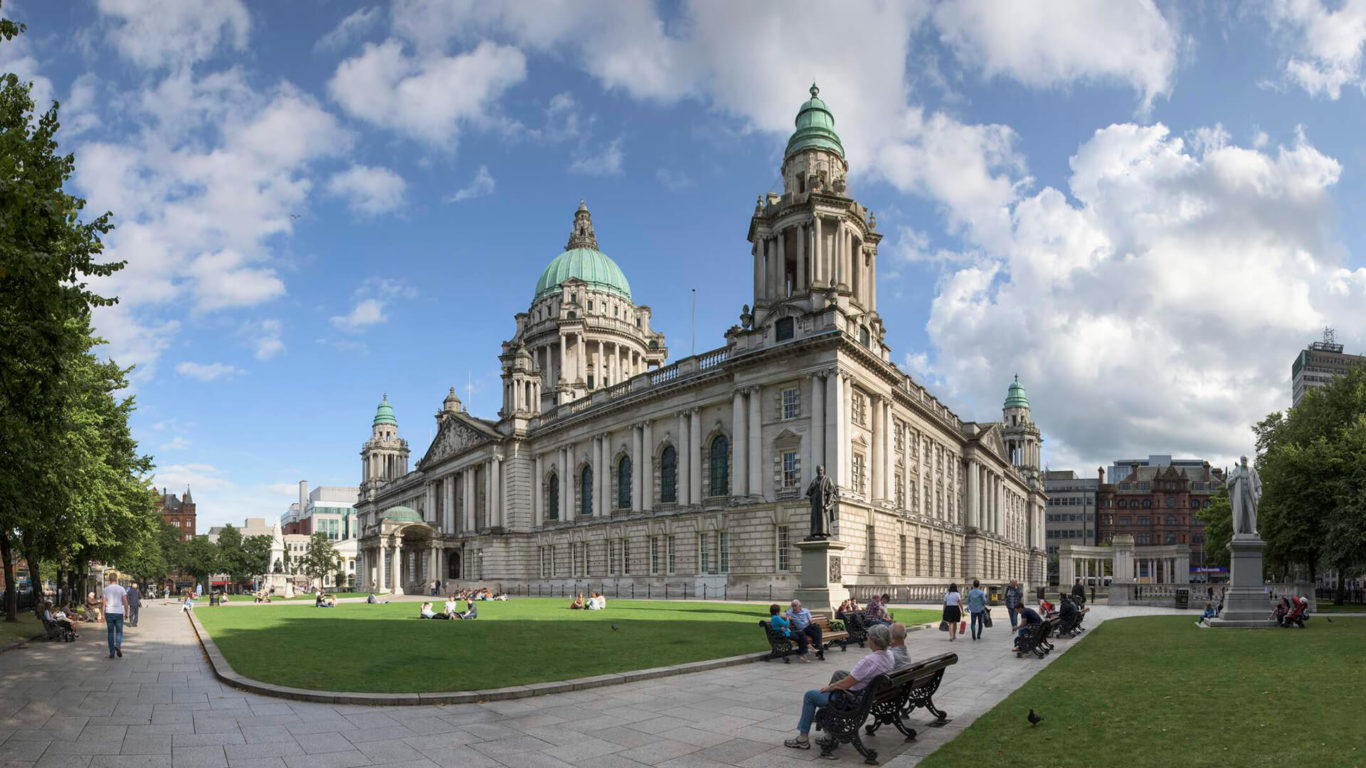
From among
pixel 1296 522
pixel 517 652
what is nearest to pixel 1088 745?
pixel 517 652

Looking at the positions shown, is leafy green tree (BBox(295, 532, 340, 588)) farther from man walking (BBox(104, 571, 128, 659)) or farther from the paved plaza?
the paved plaza

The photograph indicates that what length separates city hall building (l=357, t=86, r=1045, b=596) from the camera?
50.2 m

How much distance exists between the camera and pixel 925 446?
6731 cm

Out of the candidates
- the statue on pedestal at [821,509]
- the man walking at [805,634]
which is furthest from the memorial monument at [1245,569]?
the man walking at [805,634]

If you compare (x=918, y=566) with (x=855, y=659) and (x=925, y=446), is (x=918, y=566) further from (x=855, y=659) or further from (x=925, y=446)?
(x=855, y=659)

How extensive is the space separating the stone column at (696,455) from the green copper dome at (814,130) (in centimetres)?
1925

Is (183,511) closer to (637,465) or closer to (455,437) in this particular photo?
(455,437)

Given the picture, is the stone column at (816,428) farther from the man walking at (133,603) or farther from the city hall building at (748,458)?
the man walking at (133,603)

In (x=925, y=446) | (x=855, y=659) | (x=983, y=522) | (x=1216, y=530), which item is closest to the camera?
(x=855, y=659)

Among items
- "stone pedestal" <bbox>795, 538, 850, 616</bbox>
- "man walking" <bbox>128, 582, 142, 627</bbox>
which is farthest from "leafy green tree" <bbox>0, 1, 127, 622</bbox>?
"stone pedestal" <bbox>795, 538, 850, 616</bbox>

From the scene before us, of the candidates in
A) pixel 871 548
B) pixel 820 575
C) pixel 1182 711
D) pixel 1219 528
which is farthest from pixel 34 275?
pixel 1219 528

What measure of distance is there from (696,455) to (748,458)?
20.5ft

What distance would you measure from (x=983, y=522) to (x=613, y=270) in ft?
172

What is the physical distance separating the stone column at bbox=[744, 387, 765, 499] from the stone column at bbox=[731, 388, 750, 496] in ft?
1.18
